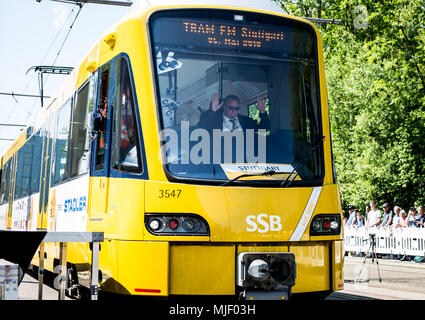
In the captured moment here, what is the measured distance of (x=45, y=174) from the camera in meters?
11.1

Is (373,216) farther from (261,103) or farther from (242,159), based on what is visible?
(242,159)

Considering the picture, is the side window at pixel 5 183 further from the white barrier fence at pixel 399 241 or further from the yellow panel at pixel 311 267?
the yellow panel at pixel 311 267

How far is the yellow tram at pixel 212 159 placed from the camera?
21.7ft

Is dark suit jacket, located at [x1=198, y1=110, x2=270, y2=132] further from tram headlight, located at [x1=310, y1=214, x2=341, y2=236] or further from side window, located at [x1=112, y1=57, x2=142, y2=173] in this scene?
tram headlight, located at [x1=310, y1=214, x2=341, y2=236]

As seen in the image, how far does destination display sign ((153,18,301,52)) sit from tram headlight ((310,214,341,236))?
6.13ft

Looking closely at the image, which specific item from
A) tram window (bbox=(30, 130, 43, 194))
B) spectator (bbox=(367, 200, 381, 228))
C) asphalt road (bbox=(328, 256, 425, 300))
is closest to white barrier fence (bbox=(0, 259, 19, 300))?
asphalt road (bbox=(328, 256, 425, 300))

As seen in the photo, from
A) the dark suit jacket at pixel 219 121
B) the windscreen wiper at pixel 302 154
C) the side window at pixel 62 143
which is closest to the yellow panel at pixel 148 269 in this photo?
the dark suit jacket at pixel 219 121

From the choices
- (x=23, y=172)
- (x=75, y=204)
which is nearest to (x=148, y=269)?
(x=75, y=204)

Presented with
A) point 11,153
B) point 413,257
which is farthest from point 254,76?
point 413,257

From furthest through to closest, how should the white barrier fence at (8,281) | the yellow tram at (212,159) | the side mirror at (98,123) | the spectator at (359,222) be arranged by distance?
the spectator at (359,222)
the side mirror at (98,123)
the yellow tram at (212,159)
the white barrier fence at (8,281)

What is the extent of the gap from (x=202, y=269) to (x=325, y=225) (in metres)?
1.46

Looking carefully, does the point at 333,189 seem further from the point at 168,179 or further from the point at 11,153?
the point at 11,153

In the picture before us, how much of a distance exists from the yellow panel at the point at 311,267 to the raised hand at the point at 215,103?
5.26ft

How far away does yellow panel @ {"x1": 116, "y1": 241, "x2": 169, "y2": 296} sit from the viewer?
6.50m
